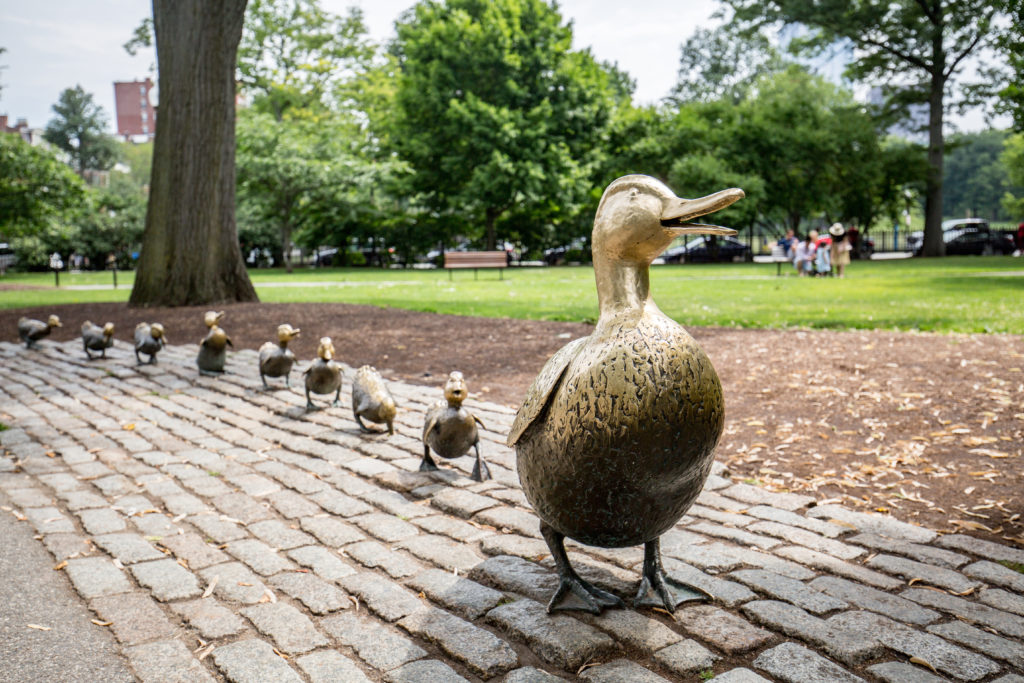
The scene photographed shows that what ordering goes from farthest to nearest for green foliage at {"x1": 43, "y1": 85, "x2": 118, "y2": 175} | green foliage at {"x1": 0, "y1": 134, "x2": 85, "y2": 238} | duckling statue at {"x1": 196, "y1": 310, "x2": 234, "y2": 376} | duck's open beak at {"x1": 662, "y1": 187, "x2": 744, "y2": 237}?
green foliage at {"x1": 43, "y1": 85, "x2": 118, "y2": 175}, green foliage at {"x1": 0, "y1": 134, "x2": 85, "y2": 238}, duckling statue at {"x1": 196, "y1": 310, "x2": 234, "y2": 376}, duck's open beak at {"x1": 662, "y1": 187, "x2": 744, "y2": 237}

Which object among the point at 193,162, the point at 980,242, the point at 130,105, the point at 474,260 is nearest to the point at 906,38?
the point at 980,242

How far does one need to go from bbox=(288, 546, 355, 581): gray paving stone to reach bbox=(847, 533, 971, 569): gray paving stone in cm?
255

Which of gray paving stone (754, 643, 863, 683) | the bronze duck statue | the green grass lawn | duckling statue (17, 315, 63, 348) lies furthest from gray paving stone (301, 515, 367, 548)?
duckling statue (17, 315, 63, 348)

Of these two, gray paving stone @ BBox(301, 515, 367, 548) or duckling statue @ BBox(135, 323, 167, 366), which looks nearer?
gray paving stone @ BBox(301, 515, 367, 548)

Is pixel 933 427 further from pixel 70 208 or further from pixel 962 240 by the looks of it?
pixel 962 240

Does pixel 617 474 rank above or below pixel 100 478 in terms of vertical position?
above

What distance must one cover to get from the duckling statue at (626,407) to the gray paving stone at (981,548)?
1757 millimetres

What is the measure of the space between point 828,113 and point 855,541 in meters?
34.7

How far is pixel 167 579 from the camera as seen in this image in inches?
140

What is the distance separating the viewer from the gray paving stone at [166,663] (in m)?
2.75

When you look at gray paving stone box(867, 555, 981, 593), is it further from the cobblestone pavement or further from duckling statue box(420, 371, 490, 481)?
duckling statue box(420, 371, 490, 481)

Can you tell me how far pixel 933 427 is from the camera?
5570 mm

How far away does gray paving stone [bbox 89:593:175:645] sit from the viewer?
3055 mm

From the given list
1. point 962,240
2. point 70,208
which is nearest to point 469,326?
point 70,208
